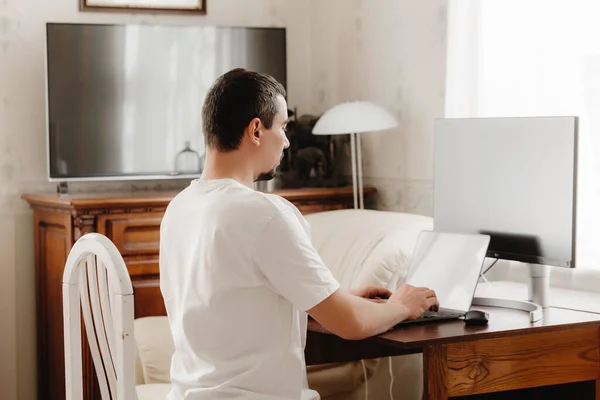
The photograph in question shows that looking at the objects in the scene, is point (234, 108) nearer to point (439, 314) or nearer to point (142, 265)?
point (439, 314)

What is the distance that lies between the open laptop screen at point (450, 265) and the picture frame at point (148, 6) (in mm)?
2115

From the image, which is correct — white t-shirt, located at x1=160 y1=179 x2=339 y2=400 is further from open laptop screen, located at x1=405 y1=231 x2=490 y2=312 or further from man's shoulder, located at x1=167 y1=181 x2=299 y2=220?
open laptop screen, located at x1=405 y1=231 x2=490 y2=312

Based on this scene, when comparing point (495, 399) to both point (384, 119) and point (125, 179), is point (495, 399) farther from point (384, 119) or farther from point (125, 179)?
point (125, 179)

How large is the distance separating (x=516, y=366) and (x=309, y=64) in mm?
2585

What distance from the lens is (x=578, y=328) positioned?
225cm

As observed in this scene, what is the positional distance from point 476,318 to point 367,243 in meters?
1.03

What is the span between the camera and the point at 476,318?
217 cm

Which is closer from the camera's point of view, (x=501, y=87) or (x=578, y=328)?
(x=578, y=328)

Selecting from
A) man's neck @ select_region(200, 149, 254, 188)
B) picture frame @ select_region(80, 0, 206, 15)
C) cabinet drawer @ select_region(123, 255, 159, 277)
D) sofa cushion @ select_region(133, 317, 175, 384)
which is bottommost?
sofa cushion @ select_region(133, 317, 175, 384)

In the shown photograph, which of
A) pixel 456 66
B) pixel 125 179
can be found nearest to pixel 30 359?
pixel 125 179

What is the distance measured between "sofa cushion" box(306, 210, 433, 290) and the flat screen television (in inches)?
32.2

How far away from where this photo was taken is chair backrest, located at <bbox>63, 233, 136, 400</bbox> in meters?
1.84

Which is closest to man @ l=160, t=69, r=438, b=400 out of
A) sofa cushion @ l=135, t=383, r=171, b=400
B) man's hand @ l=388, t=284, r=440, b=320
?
man's hand @ l=388, t=284, r=440, b=320

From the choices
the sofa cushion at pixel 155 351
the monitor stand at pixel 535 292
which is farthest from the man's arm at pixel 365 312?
the sofa cushion at pixel 155 351
